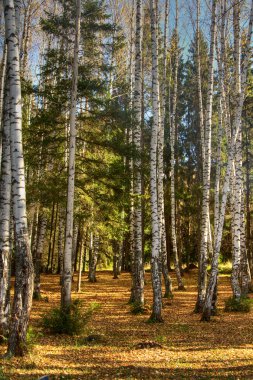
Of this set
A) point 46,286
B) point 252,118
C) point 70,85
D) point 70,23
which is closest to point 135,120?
point 70,85

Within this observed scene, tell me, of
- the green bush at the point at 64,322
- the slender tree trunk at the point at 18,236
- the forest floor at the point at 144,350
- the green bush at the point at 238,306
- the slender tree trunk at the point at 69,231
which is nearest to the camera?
the forest floor at the point at 144,350

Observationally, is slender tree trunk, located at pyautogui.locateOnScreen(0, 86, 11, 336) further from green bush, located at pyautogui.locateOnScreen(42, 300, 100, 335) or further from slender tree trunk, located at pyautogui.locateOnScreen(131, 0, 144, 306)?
slender tree trunk, located at pyautogui.locateOnScreen(131, 0, 144, 306)

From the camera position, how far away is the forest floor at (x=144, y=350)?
612 cm

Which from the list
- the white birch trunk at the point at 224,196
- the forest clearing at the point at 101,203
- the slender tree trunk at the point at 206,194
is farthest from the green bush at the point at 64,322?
the slender tree trunk at the point at 206,194

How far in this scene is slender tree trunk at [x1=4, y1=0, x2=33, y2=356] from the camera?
21.1ft

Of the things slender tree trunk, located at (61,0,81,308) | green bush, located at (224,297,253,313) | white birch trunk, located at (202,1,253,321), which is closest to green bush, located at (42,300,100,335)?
slender tree trunk, located at (61,0,81,308)

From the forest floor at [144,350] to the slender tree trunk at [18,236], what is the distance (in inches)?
17.6

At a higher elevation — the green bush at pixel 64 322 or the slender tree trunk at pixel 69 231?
the slender tree trunk at pixel 69 231

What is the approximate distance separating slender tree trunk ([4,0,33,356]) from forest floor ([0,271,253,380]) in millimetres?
447

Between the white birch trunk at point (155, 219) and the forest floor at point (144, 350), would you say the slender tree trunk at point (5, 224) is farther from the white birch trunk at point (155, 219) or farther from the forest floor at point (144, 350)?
the white birch trunk at point (155, 219)

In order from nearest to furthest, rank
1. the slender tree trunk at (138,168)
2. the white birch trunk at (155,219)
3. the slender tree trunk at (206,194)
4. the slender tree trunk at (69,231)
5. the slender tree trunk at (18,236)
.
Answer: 1. the slender tree trunk at (18,236)
2. the slender tree trunk at (69,231)
3. the white birch trunk at (155,219)
4. the slender tree trunk at (138,168)
5. the slender tree trunk at (206,194)

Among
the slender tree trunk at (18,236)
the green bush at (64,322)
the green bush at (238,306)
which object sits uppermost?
the slender tree trunk at (18,236)

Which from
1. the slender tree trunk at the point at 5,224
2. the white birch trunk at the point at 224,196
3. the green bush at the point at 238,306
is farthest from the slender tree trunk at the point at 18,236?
the green bush at the point at 238,306

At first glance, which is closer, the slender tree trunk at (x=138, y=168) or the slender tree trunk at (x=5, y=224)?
the slender tree trunk at (x=5, y=224)
